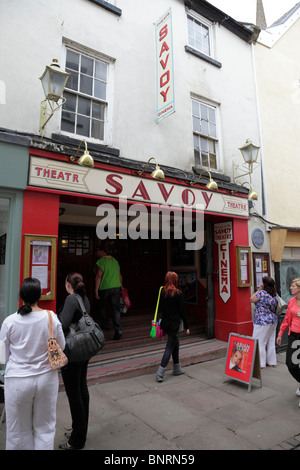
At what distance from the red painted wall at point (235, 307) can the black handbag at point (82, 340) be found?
187 inches

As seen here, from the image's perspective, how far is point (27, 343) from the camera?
8.38 feet

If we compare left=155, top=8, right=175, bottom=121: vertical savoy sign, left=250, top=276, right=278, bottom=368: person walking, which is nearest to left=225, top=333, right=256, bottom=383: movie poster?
left=250, top=276, right=278, bottom=368: person walking

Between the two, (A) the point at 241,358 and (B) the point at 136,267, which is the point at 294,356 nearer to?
→ (A) the point at 241,358

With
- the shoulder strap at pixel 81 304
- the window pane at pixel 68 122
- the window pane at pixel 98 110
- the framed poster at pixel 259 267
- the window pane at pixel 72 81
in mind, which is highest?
the window pane at pixel 72 81

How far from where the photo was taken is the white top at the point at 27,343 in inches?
100

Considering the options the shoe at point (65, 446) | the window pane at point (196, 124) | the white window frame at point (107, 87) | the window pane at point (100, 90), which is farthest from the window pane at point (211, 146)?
the shoe at point (65, 446)

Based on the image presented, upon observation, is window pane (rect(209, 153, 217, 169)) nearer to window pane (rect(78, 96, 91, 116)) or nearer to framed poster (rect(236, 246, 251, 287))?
framed poster (rect(236, 246, 251, 287))

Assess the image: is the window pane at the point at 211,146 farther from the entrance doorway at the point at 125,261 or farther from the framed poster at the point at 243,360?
the framed poster at the point at 243,360

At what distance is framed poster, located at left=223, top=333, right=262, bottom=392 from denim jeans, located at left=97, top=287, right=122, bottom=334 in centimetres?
236

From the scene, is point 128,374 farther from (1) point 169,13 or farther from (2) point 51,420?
(1) point 169,13

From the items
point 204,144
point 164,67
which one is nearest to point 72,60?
point 164,67

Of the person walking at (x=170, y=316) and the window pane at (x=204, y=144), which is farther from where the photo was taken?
the window pane at (x=204, y=144)

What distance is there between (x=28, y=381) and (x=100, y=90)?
5304 millimetres
